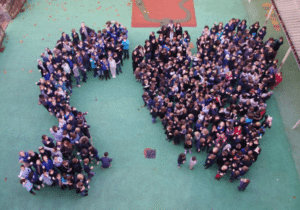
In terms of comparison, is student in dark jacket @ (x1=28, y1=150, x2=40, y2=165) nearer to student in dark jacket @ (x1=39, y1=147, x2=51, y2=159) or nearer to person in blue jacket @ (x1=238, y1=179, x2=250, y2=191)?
student in dark jacket @ (x1=39, y1=147, x2=51, y2=159)

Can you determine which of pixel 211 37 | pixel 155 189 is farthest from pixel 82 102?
pixel 211 37

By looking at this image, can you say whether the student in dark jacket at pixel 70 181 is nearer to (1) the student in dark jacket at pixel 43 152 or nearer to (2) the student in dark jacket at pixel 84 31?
(1) the student in dark jacket at pixel 43 152

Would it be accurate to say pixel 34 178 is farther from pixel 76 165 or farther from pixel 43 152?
pixel 76 165

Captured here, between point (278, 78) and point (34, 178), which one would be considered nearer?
point (34, 178)

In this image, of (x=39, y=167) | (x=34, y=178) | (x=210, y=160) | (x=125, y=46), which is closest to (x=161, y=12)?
(x=125, y=46)

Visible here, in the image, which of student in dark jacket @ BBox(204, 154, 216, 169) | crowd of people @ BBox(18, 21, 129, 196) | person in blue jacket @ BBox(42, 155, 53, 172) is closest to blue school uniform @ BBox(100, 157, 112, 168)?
crowd of people @ BBox(18, 21, 129, 196)

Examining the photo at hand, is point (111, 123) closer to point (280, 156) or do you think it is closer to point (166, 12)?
point (280, 156)
